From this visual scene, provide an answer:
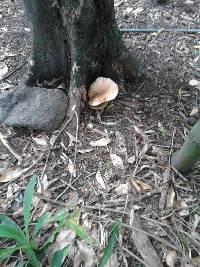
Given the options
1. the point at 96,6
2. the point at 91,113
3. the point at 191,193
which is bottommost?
the point at 191,193

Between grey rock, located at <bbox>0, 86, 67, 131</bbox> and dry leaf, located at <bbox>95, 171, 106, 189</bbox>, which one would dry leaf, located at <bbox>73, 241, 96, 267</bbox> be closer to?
dry leaf, located at <bbox>95, 171, 106, 189</bbox>

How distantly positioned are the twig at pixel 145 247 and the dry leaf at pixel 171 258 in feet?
0.15

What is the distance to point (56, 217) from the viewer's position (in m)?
1.80

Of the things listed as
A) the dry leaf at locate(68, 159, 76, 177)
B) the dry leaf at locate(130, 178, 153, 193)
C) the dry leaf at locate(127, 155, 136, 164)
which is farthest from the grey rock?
the dry leaf at locate(130, 178, 153, 193)

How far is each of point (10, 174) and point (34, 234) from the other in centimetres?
53

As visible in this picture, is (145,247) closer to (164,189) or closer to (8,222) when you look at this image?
(164,189)

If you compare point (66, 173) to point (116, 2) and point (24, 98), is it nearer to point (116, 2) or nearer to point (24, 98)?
point (24, 98)

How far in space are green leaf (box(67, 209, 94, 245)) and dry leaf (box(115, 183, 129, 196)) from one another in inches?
11.1

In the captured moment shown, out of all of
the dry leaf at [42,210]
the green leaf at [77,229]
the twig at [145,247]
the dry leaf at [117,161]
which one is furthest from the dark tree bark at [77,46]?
the twig at [145,247]

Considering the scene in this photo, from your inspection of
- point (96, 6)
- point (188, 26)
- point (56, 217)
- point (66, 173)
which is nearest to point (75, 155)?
point (66, 173)

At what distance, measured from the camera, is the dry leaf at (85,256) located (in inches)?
67.1

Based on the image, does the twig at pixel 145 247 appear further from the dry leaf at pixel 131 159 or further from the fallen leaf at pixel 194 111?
the fallen leaf at pixel 194 111

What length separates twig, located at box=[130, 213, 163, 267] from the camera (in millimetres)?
1694

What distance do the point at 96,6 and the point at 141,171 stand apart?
3.60 ft
